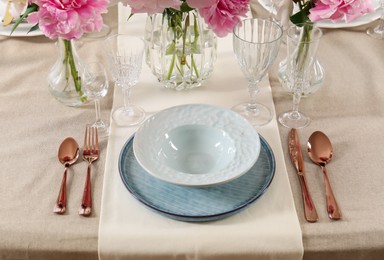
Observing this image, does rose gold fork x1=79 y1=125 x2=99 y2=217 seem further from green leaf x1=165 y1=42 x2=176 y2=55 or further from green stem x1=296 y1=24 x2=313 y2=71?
green stem x1=296 y1=24 x2=313 y2=71

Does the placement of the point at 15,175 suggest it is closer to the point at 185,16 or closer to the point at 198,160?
the point at 198,160

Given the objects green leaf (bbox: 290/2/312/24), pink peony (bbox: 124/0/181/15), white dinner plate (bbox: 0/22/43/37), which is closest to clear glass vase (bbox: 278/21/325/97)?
green leaf (bbox: 290/2/312/24)

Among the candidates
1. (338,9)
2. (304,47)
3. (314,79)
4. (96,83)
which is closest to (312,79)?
(314,79)

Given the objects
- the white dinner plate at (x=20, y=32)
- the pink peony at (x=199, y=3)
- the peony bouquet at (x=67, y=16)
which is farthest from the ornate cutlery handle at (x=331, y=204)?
the white dinner plate at (x=20, y=32)

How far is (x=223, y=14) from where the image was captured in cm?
103

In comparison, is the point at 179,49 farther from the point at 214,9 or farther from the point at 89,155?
the point at 89,155

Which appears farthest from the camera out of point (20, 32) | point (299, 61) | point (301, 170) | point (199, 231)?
point (20, 32)

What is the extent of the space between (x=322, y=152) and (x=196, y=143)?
235 mm

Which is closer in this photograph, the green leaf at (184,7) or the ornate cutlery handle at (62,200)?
the ornate cutlery handle at (62,200)

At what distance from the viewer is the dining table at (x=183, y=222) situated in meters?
0.91

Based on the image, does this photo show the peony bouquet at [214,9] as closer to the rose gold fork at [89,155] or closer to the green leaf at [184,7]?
the green leaf at [184,7]

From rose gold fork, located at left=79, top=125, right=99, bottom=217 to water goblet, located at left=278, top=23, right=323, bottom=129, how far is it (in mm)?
373

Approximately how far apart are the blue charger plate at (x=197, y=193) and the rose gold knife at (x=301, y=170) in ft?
0.16

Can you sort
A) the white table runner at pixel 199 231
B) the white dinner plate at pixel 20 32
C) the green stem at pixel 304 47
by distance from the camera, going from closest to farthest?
1. the white table runner at pixel 199 231
2. the green stem at pixel 304 47
3. the white dinner plate at pixel 20 32
